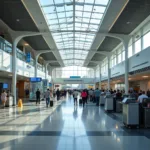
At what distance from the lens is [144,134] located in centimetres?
897

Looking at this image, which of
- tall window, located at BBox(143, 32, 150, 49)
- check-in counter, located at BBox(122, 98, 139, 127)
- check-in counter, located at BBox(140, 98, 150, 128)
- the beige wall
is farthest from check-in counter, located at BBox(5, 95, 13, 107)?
the beige wall

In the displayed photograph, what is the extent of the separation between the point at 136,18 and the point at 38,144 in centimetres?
1721

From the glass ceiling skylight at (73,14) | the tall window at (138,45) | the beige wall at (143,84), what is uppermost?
the glass ceiling skylight at (73,14)

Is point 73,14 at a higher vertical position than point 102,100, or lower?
higher

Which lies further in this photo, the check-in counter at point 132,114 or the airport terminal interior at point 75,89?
the check-in counter at point 132,114

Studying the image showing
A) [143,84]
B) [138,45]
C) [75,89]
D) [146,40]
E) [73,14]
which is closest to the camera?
[73,14]

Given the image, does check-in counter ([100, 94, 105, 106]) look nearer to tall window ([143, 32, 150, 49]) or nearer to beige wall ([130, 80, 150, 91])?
tall window ([143, 32, 150, 49])

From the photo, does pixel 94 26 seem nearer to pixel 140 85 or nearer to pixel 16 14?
pixel 16 14

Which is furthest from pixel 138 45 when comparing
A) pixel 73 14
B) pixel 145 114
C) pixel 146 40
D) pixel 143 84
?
pixel 145 114

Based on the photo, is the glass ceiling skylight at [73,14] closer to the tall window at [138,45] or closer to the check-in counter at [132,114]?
Answer: the tall window at [138,45]

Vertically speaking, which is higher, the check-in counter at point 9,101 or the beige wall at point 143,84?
the beige wall at point 143,84

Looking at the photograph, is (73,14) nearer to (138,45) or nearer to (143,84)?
(138,45)

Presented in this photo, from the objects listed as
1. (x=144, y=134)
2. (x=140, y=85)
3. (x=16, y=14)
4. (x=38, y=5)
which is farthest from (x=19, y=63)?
(x=144, y=134)

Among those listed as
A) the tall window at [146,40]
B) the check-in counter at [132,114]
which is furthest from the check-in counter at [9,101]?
the check-in counter at [132,114]
